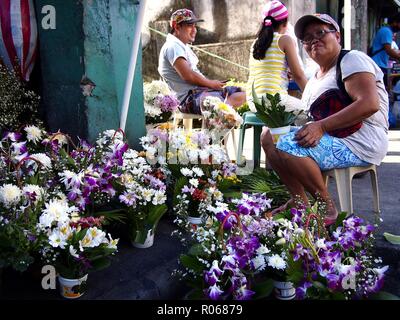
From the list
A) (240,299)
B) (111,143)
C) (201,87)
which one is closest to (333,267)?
(240,299)

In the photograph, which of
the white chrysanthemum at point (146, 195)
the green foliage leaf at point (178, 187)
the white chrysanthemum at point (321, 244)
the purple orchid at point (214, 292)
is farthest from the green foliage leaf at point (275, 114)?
the purple orchid at point (214, 292)

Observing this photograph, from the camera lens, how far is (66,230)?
2.13 meters

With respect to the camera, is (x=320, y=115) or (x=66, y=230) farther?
(x=320, y=115)

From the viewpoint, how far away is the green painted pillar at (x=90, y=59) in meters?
3.52

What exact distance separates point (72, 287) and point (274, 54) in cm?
306

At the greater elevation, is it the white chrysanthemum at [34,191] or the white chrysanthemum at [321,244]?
the white chrysanthemum at [34,191]

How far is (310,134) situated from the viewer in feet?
9.79

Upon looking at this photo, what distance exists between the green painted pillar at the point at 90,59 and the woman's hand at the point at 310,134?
1559 millimetres

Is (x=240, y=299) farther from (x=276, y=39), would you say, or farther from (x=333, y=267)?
(x=276, y=39)

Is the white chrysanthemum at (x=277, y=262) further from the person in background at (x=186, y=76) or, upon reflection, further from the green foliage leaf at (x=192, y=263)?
the person in background at (x=186, y=76)

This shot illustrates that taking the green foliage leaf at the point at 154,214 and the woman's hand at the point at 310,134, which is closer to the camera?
the green foliage leaf at the point at 154,214

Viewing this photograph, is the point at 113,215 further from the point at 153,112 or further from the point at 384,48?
the point at 384,48

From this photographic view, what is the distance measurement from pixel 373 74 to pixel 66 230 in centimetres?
218

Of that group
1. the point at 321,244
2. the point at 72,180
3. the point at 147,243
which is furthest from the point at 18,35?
the point at 321,244
